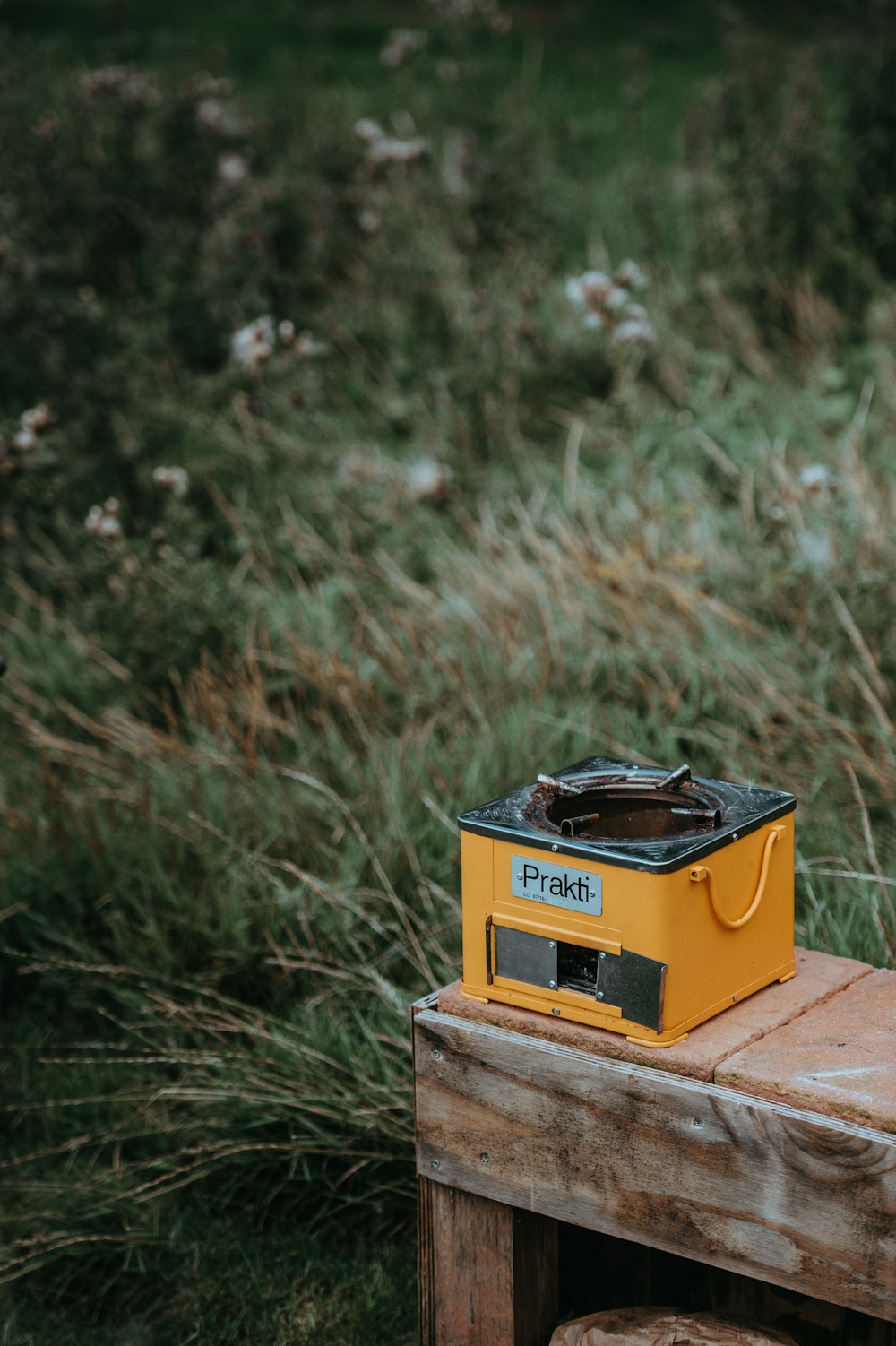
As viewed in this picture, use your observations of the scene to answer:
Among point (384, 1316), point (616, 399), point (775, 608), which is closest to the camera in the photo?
point (384, 1316)

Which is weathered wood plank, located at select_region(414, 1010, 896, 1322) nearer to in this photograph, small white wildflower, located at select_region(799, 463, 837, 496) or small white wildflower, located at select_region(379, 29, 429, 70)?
small white wildflower, located at select_region(799, 463, 837, 496)

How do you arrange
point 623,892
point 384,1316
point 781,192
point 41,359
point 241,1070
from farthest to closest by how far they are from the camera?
1. point 781,192
2. point 41,359
3. point 241,1070
4. point 384,1316
5. point 623,892

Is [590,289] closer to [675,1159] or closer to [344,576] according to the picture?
[344,576]

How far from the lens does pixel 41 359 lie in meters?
5.78

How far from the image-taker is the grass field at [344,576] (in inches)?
109

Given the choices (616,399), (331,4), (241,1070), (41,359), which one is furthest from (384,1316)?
(331,4)

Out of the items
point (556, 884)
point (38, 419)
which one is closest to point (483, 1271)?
point (556, 884)

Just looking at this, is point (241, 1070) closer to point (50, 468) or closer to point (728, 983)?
point (728, 983)

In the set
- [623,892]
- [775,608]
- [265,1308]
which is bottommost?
[265,1308]

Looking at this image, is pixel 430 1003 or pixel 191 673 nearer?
pixel 430 1003

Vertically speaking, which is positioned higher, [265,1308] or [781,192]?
[781,192]

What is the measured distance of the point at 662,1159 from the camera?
1845mm

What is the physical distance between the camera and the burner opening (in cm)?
210

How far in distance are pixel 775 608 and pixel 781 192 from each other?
319cm
